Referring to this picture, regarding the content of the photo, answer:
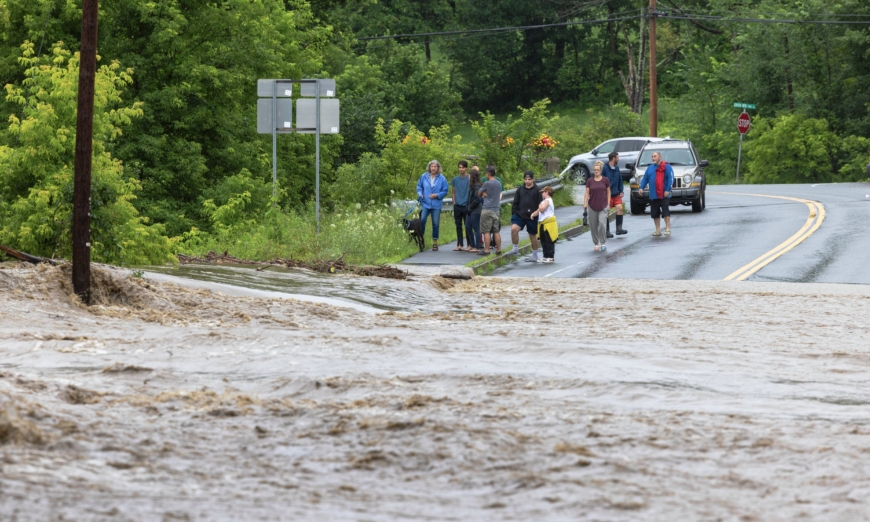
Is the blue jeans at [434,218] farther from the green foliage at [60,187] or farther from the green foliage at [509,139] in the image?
the green foliage at [509,139]

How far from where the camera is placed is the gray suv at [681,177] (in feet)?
101

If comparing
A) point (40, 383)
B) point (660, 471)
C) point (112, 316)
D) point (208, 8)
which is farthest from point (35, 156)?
point (660, 471)

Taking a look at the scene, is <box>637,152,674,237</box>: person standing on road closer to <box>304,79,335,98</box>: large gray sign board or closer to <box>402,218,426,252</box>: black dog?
<box>402,218,426,252</box>: black dog

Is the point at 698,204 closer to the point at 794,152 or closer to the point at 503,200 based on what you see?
the point at 503,200

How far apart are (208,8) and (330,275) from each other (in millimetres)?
13331

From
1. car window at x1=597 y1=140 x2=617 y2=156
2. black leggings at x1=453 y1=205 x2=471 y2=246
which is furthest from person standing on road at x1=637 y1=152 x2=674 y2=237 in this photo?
A: car window at x1=597 y1=140 x2=617 y2=156

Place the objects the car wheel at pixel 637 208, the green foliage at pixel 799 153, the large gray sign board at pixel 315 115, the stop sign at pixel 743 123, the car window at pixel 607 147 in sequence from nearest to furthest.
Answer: the large gray sign board at pixel 315 115 → the car wheel at pixel 637 208 → the car window at pixel 607 147 → the stop sign at pixel 743 123 → the green foliage at pixel 799 153

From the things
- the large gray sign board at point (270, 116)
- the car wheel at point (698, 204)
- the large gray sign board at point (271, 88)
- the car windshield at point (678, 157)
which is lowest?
the car wheel at point (698, 204)

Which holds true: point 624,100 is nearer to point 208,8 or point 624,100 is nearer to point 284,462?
point 208,8

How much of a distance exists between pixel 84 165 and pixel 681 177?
1935 cm

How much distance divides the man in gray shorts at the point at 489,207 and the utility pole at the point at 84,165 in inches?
373

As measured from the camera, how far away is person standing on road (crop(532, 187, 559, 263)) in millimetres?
21812

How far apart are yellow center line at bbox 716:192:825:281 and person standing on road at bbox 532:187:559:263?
3394 millimetres

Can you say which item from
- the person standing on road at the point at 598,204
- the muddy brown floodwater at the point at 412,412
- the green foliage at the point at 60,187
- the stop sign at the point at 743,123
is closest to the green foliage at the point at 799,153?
the stop sign at the point at 743,123
